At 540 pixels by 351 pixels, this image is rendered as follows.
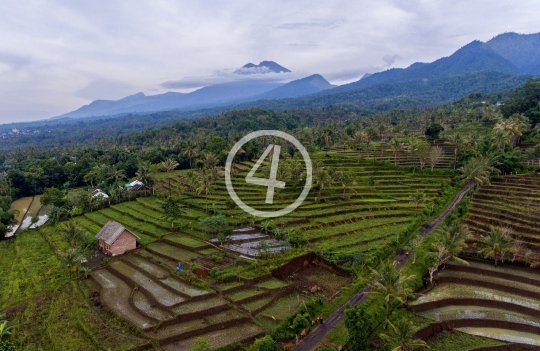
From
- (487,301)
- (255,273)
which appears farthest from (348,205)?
(487,301)

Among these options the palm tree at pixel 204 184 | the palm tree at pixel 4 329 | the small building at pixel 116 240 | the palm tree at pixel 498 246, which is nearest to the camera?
the palm tree at pixel 4 329

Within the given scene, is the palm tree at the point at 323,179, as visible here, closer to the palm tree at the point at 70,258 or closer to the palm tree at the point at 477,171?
the palm tree at the point at 477,171

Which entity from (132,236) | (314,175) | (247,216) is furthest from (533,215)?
(132,236)

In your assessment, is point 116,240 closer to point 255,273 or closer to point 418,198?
point 255,273

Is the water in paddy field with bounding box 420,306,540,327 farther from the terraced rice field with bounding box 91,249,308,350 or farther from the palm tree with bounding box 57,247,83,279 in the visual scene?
the palm tree with bounding box 57,247,83,279

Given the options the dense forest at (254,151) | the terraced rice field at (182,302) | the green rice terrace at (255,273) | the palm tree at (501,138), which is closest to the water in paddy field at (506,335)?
the green rice terrace at (255,273)
